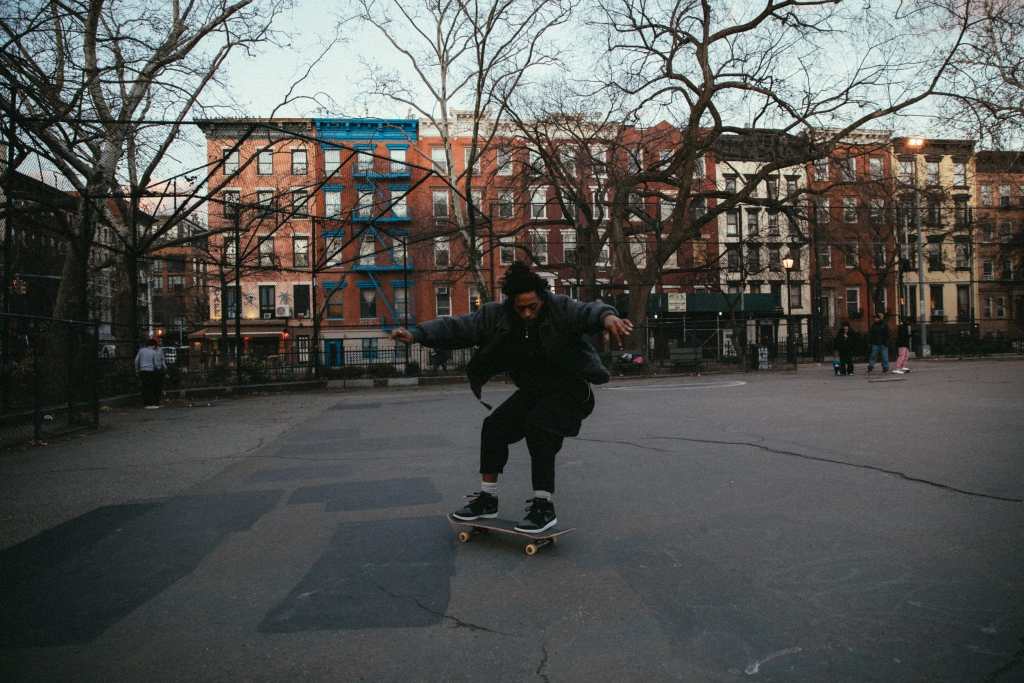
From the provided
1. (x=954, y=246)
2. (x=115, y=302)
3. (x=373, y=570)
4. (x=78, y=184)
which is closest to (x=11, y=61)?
(x=78, y=184)

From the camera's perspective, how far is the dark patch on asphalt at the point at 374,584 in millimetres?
2869

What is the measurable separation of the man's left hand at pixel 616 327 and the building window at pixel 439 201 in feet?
131

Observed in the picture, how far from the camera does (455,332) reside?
14.1ft

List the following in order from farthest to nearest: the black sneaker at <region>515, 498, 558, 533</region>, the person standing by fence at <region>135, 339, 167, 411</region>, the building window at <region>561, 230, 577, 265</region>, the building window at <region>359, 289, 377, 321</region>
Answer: the building window at <region>359, 289, 377, 321</region>
the building window at <region>561, 230, 577, 265</region>
the person standing by fence at <region>135, 339, 167, 411</region>
the black sneaker at <region>515, 498, 558, 533</region>

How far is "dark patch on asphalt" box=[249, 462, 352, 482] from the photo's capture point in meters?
6.29

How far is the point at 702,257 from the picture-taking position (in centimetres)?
4047

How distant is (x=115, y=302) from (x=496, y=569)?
2398cm

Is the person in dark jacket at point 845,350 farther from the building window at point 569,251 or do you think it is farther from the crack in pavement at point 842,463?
the crack in pavement at point 842,463

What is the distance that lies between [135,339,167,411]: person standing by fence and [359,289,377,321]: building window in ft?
103

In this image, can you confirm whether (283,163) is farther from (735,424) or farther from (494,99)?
(735,424)

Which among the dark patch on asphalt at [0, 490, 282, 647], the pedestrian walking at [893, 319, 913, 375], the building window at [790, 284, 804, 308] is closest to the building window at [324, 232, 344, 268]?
the dark patch on asphalt at [0, 490, 282, 647]

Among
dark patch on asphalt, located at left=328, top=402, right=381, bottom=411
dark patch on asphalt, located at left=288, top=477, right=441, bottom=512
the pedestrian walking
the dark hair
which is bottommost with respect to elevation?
dark patch on asphalt, located at left=328, top=402, right=381, bottom=411

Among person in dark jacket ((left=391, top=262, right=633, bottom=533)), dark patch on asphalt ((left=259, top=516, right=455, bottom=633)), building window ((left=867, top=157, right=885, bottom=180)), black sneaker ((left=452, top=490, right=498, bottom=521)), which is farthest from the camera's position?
building window ((left=867, top=157, right=885, bottom=180))

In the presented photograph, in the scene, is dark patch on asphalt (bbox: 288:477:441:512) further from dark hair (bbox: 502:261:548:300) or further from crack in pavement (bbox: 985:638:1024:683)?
crack in pavement (bbox: 985:638:1024:683)
